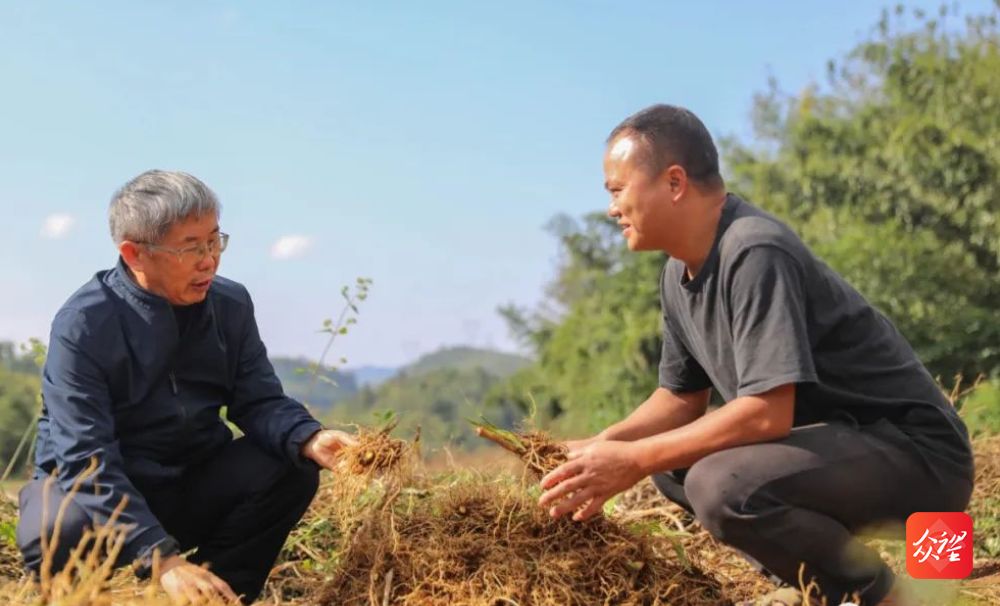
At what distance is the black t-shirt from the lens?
3.04 meters

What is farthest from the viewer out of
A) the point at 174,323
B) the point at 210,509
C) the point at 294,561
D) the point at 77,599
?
the point at 294,561

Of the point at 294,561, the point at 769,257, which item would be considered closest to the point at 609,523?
the point at 769,257

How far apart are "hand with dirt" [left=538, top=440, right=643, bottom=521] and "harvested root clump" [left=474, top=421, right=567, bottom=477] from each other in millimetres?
181

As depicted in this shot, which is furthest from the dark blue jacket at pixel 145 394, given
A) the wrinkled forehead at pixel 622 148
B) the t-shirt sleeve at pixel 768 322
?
the t-shirt sleeve at pixel 768 322

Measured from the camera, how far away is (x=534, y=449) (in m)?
3.29

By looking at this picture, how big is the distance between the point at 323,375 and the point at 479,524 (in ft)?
9.23

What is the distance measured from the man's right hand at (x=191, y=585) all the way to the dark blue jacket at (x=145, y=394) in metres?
0.15

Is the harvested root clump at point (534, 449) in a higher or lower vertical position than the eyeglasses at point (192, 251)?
lower

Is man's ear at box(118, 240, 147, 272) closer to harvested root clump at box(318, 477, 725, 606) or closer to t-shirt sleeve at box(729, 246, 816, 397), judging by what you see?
harvested root clump at box(318, 477, 725, 606)

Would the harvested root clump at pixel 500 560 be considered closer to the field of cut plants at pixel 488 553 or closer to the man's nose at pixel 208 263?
the field of cut plants at pixel 488 553

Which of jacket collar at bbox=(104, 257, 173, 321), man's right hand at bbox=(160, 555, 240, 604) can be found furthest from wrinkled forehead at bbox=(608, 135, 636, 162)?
man's right hand at bbox=(160, 555, 240, 604)

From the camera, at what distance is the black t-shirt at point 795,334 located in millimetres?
3045

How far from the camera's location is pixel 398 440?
3287 mm

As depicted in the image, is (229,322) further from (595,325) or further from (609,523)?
(595,325)
